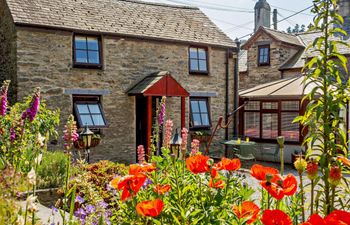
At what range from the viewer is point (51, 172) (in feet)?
23.7

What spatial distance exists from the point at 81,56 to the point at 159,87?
2790 mm

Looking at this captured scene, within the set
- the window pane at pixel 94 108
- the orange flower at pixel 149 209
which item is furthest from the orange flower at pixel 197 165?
the window pane at pixel 94 108

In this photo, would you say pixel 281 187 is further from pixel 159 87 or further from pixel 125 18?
pixel 125 18

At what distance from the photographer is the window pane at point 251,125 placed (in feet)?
52.2

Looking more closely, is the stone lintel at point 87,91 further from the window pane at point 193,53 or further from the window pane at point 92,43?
the window pane at point 193,53

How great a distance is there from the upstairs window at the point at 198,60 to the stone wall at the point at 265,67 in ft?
19.5

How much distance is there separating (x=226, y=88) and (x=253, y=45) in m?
6.07

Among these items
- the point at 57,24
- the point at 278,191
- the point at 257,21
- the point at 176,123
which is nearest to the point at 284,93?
the point at 176,123

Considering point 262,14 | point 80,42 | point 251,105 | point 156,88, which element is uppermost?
point 262,14

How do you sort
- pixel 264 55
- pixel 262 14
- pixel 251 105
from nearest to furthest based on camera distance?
pixel 251 105, pixel 264 55, pixel 262 14

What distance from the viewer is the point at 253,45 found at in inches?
826

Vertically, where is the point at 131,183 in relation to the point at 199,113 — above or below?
below

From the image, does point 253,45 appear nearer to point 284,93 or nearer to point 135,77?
point 284,93

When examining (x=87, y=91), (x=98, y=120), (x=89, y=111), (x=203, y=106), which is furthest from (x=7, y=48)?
(x=203, y=106)
